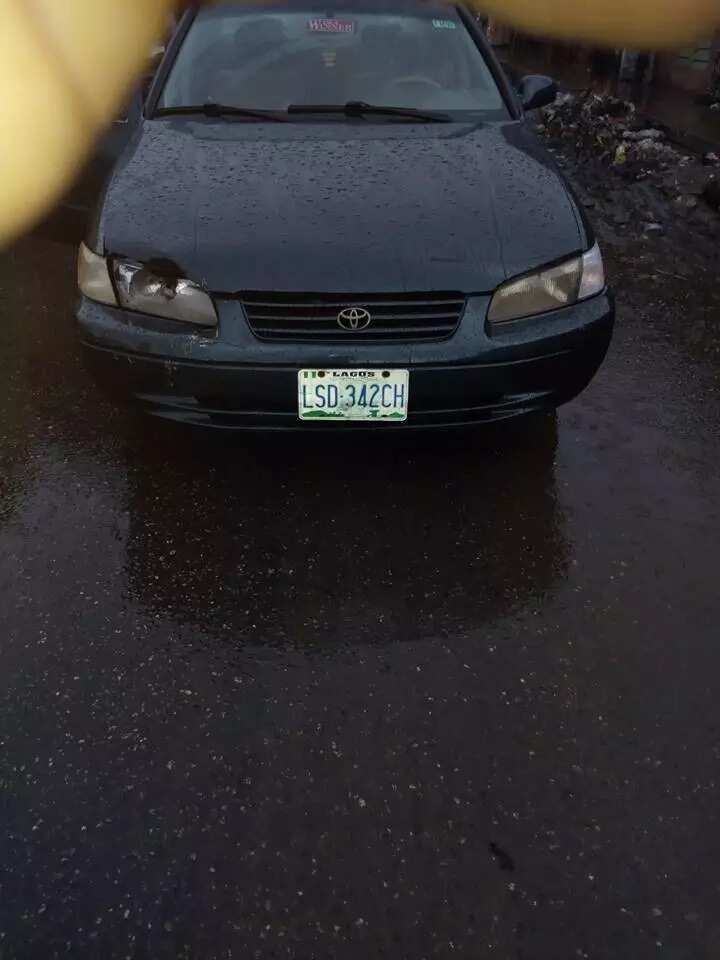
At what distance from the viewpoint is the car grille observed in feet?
8.59

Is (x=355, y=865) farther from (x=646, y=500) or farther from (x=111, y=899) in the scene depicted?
(x=646, y=500)

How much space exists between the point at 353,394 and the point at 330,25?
2180 mm

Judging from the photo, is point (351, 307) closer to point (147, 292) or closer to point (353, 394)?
point (353, 394)

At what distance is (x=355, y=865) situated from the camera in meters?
1.83

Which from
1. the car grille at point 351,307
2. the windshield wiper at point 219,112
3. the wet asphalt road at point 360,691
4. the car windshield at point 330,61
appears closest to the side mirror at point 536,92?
the car windshield at point 330,61

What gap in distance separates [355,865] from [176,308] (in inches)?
66.7

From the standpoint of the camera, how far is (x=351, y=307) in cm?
262

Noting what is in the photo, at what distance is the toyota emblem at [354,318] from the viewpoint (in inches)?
Answer: 104

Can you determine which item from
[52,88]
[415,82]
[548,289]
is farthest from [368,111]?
[52,88]

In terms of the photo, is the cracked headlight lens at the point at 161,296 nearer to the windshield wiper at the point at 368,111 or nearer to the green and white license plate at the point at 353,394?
the green and white license plate at the point at 353,394

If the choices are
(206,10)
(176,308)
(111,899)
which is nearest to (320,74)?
(206,10)

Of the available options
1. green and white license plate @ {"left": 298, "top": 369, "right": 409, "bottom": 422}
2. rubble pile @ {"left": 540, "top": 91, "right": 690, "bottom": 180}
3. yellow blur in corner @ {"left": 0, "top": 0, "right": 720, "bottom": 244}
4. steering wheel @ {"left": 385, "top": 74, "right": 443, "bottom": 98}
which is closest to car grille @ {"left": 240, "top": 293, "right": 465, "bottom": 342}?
green and white license plate @ {"left": 298, "top": 369, "right": 409, "bottom": 422}

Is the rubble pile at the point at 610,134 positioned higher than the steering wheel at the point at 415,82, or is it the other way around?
the steering wheel at the point at 415,82

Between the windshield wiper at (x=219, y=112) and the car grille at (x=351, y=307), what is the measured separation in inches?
48.5
